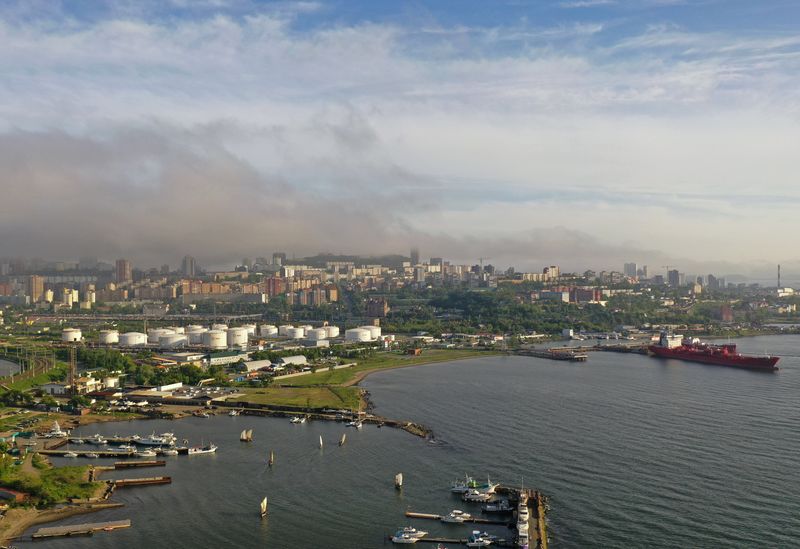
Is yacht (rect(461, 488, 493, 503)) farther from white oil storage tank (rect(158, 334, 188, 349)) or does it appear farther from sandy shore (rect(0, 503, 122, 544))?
white oil storage tank (rect(158, 334, 188, 349))

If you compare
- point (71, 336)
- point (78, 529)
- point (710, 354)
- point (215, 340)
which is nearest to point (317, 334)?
point (215, 340)

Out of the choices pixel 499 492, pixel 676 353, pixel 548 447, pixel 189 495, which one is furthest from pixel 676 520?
pixel 676 353

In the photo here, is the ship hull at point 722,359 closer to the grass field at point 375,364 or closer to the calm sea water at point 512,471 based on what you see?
the calm sea water at point 512,471

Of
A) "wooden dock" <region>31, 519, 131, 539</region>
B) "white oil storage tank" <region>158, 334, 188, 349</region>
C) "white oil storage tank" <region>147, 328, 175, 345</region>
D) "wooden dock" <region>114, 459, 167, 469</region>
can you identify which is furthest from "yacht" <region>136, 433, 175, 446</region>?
"white oil storage tank" <region>147, 328, 175, 345</region>

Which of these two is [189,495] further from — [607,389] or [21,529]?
[607,389]

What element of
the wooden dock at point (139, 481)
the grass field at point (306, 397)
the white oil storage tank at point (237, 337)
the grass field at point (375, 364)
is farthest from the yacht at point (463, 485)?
the white oil storage tank at point (237, 337)

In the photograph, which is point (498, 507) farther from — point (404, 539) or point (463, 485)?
point (404, 539)
